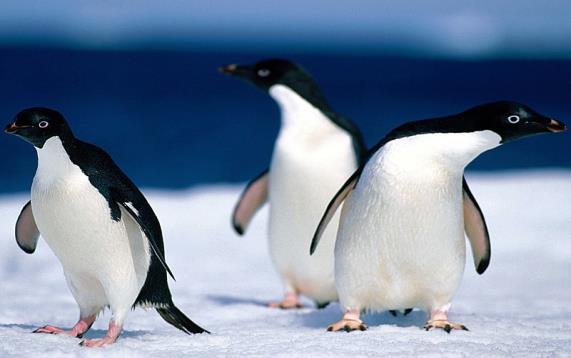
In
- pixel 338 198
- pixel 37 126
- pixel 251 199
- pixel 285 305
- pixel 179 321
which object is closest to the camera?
pixel 37 126

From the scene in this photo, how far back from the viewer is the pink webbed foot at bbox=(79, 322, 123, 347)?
326 cm

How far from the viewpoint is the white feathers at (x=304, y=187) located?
4.98m

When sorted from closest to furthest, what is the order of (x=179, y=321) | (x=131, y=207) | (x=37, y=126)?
(x=37, y=126) → (x=131, y=207) → (x=179, y=321)

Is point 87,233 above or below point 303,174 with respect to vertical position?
below

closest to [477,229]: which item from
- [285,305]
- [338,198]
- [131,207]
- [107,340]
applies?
[338,198]

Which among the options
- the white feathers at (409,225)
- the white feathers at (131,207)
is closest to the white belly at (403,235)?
the white feathers at (409,225)

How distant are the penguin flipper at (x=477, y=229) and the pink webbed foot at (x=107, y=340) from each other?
1.49 meters

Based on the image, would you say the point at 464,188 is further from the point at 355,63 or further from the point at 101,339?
the point at 355,63

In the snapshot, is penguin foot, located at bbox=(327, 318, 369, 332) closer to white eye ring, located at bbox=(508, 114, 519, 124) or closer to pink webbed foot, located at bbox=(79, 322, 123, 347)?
pink webbed foot, located at bbox=(79, 322, 123, 347)

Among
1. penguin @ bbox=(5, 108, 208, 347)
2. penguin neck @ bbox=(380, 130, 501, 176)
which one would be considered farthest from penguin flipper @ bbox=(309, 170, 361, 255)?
penguin @ bbox=(5, 108, 208, 347)

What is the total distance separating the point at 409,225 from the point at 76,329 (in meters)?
1.28

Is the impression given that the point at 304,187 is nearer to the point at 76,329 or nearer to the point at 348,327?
the point at 348,327

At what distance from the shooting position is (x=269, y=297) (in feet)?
18.6

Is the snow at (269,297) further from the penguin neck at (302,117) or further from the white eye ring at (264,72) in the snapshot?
the white eye ring at (264,72)
